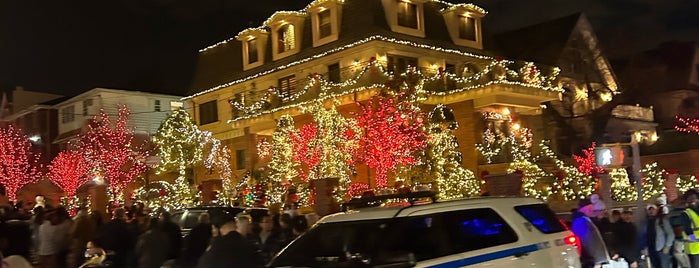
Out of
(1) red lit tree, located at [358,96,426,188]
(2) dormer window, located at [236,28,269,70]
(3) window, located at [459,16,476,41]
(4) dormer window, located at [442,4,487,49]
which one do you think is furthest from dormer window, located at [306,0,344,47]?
(3) window, located at [459,16,476,41]

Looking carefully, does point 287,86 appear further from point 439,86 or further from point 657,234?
point 657,234

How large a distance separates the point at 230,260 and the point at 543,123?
2962 cm

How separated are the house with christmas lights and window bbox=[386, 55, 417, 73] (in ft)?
0.18

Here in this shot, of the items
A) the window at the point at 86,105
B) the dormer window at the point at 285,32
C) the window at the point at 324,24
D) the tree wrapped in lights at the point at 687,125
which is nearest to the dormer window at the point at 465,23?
the window at the point at 324,24

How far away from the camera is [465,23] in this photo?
3216 centimetres

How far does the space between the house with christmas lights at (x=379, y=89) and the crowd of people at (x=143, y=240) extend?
10.4 metres

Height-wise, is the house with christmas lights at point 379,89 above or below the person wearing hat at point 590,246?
above

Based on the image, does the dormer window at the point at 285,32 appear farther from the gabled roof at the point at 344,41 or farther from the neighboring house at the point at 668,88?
the neighboring house at the point at 668,88

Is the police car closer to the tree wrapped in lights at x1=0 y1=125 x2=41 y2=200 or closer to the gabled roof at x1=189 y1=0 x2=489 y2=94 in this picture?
the gabled roof at x1=189 y1=0 x2=489 y2=94

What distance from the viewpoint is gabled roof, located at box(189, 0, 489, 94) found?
28.0 m

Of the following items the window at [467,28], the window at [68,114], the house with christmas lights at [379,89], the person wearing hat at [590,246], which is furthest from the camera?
the window at [68,114]

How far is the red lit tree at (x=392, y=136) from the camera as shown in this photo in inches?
966

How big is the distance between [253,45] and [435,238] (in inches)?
1144

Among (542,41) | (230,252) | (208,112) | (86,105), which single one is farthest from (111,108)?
(230,252)
